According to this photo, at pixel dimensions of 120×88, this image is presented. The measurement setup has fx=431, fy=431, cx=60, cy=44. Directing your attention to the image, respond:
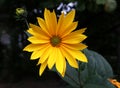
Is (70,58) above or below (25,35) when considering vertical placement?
below

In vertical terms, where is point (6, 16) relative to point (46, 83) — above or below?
above

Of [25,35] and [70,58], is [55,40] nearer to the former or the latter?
[70,58]

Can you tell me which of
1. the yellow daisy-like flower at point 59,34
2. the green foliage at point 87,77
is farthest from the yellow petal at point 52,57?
the green foliage at point 87,77

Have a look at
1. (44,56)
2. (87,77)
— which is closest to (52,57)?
(44,56)

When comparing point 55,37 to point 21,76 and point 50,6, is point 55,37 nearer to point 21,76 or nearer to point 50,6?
point 50,6

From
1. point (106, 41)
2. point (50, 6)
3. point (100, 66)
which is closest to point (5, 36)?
point (106, 41)

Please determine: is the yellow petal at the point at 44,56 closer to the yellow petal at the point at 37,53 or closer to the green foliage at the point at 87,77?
the yellow petal at the point at 37,53

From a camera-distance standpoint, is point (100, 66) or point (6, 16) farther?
point (6, 16)

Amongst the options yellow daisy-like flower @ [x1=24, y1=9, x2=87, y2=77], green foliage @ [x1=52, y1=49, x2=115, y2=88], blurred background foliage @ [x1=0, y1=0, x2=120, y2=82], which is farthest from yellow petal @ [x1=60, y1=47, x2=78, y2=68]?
blurred background foliage @ [x1=0, y1=0, x2=120, y2=82]
